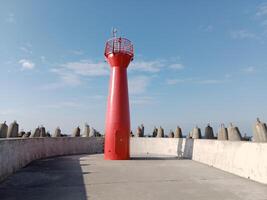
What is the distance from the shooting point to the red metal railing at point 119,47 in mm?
18170

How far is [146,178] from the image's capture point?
35.4ft

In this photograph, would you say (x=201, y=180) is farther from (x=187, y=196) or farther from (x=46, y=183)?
(x=46, y=183)

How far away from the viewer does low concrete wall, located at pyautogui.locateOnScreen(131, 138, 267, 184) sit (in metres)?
10.1

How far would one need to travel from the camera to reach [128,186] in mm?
9227

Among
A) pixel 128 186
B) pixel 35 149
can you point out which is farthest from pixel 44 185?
pixel 35 149

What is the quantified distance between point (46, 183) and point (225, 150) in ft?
24.5

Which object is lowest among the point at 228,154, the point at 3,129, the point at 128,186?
the point at 128,186

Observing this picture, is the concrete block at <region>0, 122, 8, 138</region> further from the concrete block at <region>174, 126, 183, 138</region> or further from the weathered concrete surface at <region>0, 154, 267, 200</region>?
the concrete block at <region>174, 126, 183, 138</region>

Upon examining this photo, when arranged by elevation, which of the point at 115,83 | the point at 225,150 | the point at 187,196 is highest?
the point at 115,83

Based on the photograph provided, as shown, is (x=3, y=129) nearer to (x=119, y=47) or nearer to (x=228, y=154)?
(x=119, y=47)

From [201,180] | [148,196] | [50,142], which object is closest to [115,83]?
[50,142]

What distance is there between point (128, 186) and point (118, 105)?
29.1 feet

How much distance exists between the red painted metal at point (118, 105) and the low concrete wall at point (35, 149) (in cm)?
380

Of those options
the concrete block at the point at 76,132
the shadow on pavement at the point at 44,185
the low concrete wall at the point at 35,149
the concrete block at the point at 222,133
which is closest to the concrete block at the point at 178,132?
the concrete block at the point at 222,133
